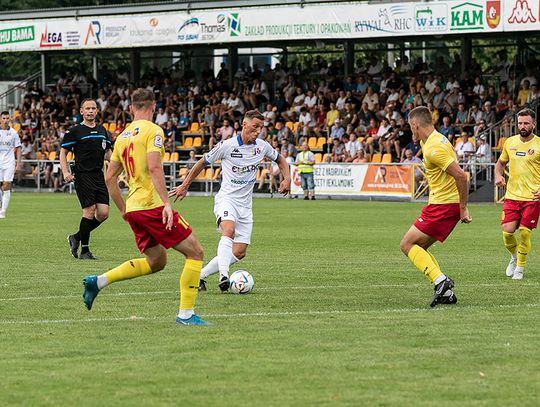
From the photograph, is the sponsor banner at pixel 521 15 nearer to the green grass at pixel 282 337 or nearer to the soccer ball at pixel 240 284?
the green grass at pixel 282 337

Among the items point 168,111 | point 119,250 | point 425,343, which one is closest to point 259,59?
point 168,111

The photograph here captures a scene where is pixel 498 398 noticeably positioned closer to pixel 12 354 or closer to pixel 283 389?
pixel 283 389

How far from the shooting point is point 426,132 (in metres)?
11.9

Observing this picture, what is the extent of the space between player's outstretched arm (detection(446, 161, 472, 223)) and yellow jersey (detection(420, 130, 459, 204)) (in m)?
0.06

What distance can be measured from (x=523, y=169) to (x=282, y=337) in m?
6.28

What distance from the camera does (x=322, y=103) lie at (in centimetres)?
4134

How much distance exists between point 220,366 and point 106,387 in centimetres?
98

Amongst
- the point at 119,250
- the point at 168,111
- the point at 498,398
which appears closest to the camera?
the point at 498,398

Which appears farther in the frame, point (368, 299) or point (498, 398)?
point (368, 299)

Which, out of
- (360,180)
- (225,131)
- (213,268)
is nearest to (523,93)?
(360,180)

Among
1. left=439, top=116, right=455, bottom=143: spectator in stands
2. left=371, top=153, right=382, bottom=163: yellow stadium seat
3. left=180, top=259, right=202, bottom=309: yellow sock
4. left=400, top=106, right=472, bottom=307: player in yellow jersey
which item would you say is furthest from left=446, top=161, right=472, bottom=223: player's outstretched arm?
left=371, top=153, right=382, bottom=163: yellow stadium seat

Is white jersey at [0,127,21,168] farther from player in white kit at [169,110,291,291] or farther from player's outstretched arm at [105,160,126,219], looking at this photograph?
player's outstretched arm at [105,160,126,219]

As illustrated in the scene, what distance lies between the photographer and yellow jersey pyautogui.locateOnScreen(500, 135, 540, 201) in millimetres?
14812

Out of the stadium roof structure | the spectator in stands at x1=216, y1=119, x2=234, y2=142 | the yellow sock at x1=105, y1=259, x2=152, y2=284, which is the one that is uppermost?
the stadium roof structure
